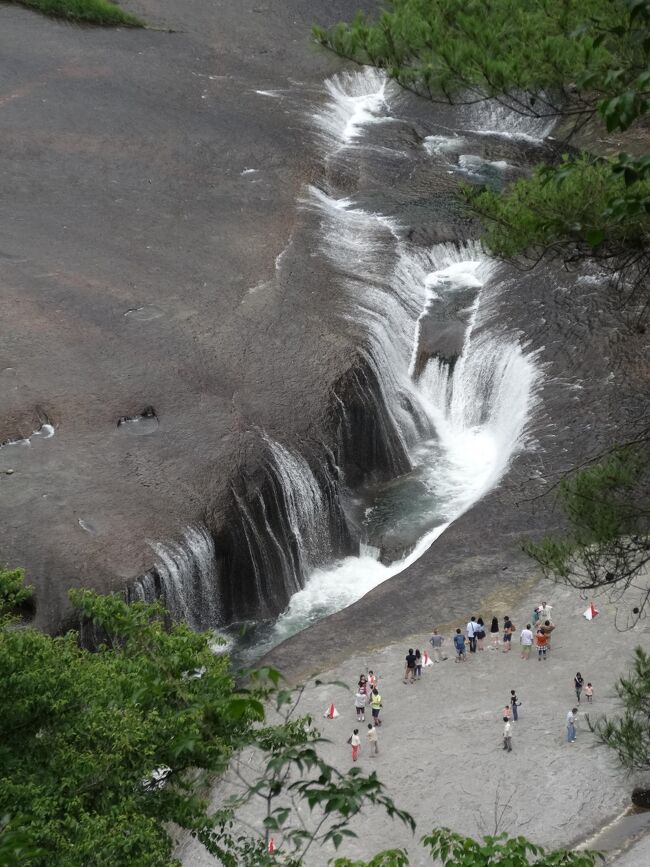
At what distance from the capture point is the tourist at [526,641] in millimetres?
22172

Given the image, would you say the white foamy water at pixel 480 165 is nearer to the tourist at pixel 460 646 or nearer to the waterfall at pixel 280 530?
the waterfall at pixel 280 530

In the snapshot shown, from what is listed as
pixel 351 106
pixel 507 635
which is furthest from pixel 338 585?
pixel 351 106

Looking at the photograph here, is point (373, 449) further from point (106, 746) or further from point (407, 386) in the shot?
point (106, 746)

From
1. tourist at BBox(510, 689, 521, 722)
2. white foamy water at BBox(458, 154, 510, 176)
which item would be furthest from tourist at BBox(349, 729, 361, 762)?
white foamy water at BBox(458, 154, 510, 176)

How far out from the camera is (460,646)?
2241cm

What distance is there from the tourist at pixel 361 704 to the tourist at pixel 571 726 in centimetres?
344

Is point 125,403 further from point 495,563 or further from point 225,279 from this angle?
point 495,563

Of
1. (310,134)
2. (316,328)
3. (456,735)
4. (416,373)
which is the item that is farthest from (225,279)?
(456,735)

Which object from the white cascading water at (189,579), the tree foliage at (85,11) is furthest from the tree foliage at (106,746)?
the tree foliage at (85,11)

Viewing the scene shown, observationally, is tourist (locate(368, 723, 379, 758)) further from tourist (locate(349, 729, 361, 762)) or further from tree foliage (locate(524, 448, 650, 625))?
tree foliage (locate(524, 448, 650, 625))

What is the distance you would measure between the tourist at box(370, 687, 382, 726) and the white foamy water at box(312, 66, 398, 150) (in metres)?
25.1

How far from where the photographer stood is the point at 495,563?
81.9 ft

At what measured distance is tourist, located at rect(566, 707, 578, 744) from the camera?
65.2 feet

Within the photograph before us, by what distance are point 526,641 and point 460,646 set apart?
120 centimetres
